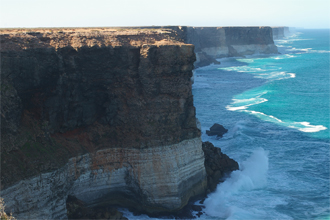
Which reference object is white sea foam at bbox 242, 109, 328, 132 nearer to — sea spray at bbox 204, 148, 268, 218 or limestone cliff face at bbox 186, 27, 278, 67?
sea spray at bbox 204, 148, 268, 218

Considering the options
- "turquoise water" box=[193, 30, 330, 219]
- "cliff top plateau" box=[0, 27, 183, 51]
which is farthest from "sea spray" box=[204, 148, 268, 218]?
"cliff top plateau" box=[0, 27, 183, 51]

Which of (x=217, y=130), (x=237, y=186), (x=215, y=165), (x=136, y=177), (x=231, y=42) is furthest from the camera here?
(x=231, y=42)

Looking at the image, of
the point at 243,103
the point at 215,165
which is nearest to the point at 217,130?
the point at 215,165

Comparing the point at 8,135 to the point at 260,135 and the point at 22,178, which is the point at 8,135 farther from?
the point at 260,135

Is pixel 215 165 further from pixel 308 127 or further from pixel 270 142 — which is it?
pixel 308 127

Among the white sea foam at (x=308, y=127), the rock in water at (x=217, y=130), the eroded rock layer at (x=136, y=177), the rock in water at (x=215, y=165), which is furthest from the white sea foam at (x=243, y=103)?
the eroded rock layer at (x=136, y=177)

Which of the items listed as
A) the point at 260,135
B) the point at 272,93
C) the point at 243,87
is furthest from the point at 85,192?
the point at 243,87

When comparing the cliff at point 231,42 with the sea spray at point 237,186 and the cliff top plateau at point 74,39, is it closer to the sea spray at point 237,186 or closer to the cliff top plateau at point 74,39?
the sea spray at point 237,186
